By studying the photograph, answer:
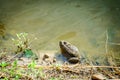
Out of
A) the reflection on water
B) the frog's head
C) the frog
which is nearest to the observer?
the frog

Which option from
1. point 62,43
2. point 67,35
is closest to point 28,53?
point 62,43

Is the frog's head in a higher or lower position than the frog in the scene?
higher

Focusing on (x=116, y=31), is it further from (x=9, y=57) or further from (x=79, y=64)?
(x=9, y=57)

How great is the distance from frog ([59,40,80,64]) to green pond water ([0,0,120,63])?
0.60ft

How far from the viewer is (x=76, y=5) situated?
4590mm

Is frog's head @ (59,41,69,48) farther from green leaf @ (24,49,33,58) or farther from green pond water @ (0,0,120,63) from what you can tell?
green leaf @ (24,49,33,58)

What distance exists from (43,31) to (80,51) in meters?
0.71

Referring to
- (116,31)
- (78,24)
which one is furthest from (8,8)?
(116,31)

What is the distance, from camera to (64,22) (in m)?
4.05

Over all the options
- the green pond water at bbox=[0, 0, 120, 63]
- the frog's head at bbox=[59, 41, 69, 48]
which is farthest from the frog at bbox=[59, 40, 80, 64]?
the green pond water at bbox=[0, 0, 120, 63]

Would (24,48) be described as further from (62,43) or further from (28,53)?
(62,43)

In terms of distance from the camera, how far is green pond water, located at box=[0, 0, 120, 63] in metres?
3.55

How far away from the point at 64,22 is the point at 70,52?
96 cm

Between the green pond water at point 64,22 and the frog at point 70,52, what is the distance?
0.18 metres
